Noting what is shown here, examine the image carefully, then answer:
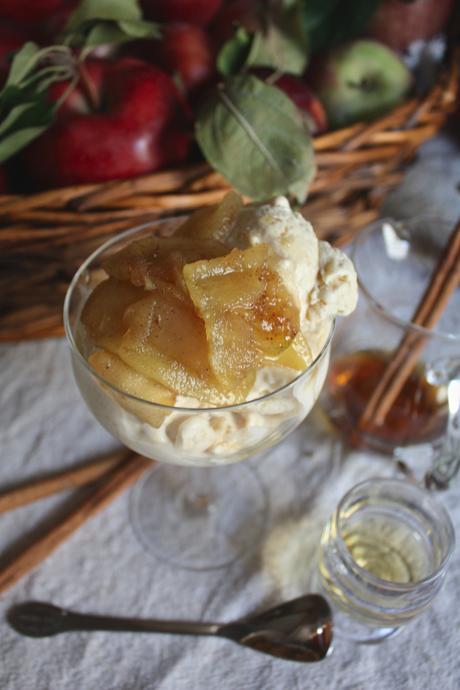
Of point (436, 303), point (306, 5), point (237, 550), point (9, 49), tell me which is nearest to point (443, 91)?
point (306, 5)

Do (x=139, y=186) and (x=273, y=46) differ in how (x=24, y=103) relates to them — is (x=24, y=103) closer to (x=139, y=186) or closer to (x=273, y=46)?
(x=139, y=186)

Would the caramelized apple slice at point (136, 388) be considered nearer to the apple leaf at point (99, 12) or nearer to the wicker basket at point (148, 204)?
the wicker basket at point (148, 204)

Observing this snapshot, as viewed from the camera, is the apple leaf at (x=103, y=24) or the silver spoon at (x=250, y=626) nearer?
the silver spoon at (x=250, y=626)

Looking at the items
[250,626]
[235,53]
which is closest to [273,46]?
[235,53]

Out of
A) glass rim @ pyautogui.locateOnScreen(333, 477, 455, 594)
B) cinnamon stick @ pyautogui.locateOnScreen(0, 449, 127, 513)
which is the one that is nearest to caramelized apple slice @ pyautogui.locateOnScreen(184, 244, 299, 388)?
glass rim @ pyautogui.locateOnScreen(333, 477, 455, 594)

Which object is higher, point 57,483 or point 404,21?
point 404,21

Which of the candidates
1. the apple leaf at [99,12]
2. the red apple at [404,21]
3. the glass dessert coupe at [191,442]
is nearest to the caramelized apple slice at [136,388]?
the glass dessert coupe at [191,442]

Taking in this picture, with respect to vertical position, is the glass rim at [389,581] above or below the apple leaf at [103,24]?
below
